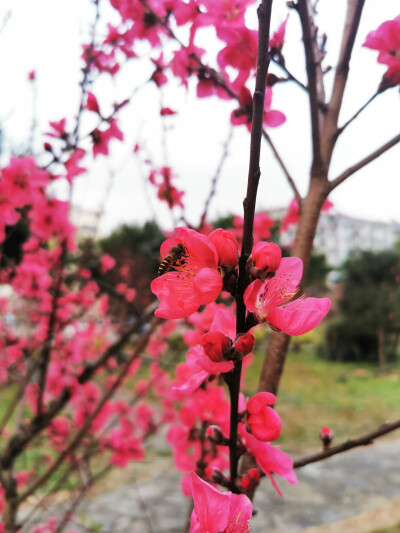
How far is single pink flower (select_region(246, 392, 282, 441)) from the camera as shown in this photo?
652 mm

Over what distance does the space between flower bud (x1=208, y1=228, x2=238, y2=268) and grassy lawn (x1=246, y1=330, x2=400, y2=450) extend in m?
5.08

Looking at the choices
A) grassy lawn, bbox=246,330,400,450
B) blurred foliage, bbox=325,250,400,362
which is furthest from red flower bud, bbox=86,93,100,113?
blurred foliage, bbox=325,250,400,362

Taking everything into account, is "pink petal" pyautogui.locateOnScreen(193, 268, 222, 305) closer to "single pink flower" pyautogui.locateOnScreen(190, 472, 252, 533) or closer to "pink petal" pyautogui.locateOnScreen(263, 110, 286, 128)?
"single pink flower" pyautogui.locateOnScreen(190, 472, 252, 533)

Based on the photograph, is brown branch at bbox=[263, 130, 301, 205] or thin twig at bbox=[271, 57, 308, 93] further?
brown branch at bbox=[263, 130, 301, 205]

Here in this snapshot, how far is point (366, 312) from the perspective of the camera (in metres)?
10.3

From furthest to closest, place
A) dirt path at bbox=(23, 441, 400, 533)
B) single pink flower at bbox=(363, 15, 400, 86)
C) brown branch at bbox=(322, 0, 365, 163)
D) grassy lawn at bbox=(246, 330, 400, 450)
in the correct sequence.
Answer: grassy lawn at bbox=(246, 330, 400, 450), dirt path at bbox=(23, 441, 400, 533), brown branch at bbox=(322, 0, 365, 163), single pink flower at bbox=(363, 15, 400, 86)

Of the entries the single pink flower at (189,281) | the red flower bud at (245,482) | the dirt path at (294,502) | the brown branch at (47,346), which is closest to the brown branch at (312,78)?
the single pink flower at (189,281)

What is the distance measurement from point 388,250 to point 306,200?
10.8 meters

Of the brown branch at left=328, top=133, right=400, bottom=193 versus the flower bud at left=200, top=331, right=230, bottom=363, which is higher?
the brown branch at left=328, top=133, right=400, bottom=193

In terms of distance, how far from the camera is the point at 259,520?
357cm

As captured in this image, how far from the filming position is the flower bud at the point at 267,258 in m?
0.50

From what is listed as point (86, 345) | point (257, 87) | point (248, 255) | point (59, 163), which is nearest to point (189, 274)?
point (248, 255)

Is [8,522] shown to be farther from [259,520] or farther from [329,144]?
[259,520]

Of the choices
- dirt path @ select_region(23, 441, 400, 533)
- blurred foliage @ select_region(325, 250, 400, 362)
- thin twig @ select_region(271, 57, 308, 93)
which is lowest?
dirt path @ select_region(23, 441, 400, 533)
